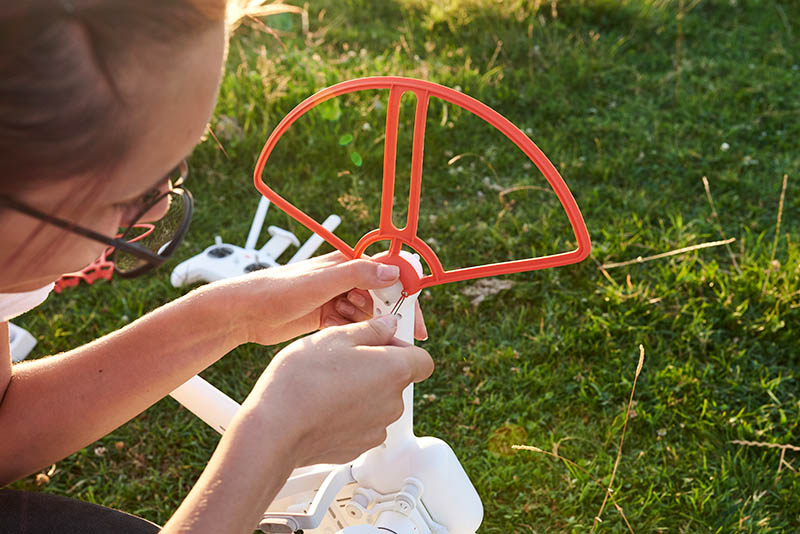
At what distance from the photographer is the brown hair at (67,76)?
24.1 inches

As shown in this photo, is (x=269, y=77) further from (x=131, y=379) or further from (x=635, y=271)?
(x=131, y=379)

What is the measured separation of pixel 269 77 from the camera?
113 inches

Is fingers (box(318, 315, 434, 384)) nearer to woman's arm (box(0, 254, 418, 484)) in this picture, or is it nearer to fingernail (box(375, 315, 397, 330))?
fingernail (box(375, 315, 397, 330))

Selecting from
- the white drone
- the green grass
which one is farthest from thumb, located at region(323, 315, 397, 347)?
the white drone

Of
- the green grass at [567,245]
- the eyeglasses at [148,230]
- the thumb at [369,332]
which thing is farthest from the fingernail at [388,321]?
the green grass at [567,245]

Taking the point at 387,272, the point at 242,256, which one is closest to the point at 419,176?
the point at 387,272

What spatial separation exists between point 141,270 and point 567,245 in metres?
1.61

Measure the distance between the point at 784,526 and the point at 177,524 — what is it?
1269 mm

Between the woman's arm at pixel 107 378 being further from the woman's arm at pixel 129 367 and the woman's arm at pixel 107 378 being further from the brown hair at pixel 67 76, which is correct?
the brown hair at pixel 67 76

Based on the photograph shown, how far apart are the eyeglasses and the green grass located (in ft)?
3.03

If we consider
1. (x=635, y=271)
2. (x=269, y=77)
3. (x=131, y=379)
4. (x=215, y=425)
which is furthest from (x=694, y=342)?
(x=269, y=77)

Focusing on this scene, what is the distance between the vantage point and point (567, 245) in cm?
224

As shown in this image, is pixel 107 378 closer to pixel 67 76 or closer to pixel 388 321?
pixel 388 321

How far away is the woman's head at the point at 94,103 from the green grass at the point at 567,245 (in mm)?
1117
